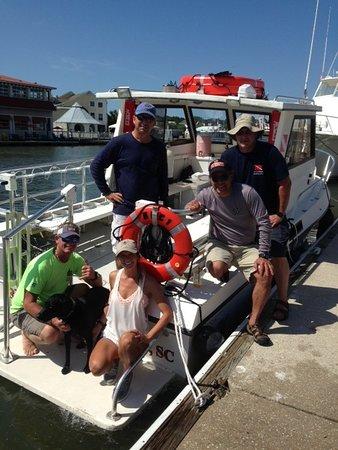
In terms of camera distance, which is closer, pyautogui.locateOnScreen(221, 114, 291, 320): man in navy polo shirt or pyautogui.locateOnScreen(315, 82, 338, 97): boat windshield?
pyautogui.locateOnScreen(221, 114, 291, 320): man in navy polo shirt

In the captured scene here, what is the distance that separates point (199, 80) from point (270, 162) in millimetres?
2675

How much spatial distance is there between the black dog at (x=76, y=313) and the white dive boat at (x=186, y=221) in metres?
0.25

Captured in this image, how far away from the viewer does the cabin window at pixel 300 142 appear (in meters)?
5.73

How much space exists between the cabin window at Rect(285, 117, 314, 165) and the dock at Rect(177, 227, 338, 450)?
2.44 meters

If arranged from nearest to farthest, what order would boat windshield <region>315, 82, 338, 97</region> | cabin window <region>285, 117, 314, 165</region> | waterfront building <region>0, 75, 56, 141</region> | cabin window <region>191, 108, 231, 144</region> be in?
1. cabin window <region>285, 117, 314, 165</region>
2. cabin window <region>191, 108, 231, 144</region>
3. boat windshield <region>315, 82, 338, 97</region>
4. waterfront building <region>0, 75, 56, 141</region>

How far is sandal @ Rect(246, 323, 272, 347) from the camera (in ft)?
11.8

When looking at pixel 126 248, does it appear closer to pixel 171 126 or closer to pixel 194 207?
pixel 194 207

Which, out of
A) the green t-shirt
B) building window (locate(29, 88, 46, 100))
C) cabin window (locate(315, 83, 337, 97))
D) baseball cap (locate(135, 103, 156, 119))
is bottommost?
the green t-shirt

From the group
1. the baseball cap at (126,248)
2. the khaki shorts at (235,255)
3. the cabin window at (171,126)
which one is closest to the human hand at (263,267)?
the khaki shorts at (235,255)

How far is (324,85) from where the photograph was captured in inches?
790

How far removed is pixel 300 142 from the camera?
618 centimetres

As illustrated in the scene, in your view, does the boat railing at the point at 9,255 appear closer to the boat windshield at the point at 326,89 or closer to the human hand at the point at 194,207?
the human hand at the point at 194,207

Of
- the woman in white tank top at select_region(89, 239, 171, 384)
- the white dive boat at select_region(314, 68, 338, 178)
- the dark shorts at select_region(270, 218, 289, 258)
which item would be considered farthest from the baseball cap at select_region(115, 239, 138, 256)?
the white dive boat at select_region(314, 68, 338, 178)

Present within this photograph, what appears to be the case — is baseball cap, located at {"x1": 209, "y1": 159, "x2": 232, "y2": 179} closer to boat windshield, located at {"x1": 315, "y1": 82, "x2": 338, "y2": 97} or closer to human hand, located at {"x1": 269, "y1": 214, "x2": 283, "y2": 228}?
human hand, located at {"x1": 269, "y1": 214, "x2": 283, "y2": 228}
